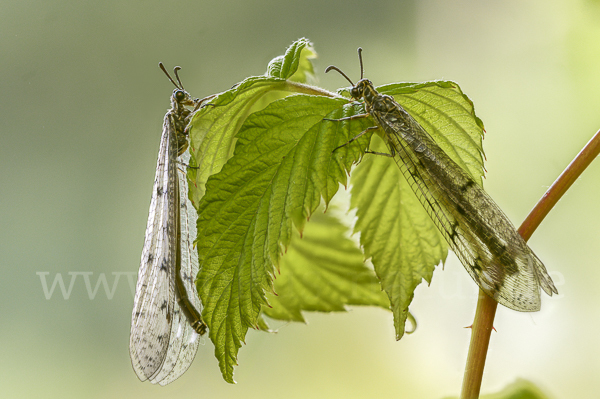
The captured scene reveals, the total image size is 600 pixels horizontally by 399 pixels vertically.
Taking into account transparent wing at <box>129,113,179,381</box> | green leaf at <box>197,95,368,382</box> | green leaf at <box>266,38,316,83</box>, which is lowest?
transparent wing at <box>129,113,179,381</box>

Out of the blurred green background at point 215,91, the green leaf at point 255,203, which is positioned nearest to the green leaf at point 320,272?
the green leaf at point 255,203

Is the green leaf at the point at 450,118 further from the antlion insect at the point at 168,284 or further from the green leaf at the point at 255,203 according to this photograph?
the antlion insect at the point at 168,284

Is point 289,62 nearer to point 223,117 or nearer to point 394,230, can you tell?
point 223,117

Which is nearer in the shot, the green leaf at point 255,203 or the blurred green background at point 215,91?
the green leaf at point 255,203

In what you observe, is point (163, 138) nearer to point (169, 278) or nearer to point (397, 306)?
point (169, 278)

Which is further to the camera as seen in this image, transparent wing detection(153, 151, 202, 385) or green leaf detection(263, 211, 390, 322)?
green leaf detection(263, 211, 390, 322)

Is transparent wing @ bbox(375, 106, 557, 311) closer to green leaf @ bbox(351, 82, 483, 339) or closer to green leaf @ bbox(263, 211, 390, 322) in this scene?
green leaf @ bbox(351, 82, 483, 339)

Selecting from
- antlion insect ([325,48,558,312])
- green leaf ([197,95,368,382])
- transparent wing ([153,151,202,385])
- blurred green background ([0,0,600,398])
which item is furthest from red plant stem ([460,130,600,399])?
blurred green background ([0,0,600,398])

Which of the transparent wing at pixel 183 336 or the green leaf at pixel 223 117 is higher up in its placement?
the green leaf at pixel 223 117
